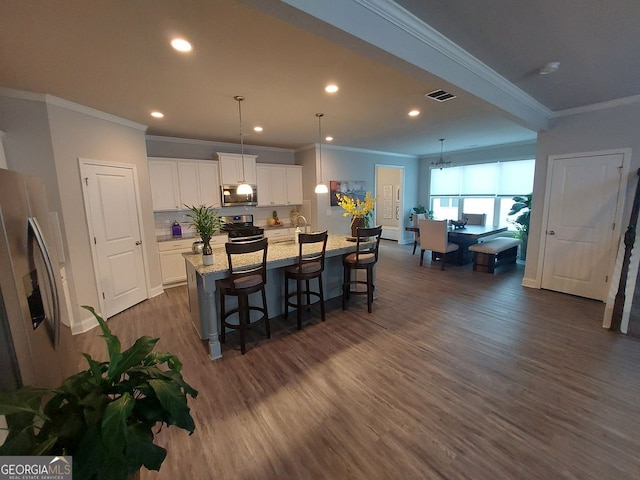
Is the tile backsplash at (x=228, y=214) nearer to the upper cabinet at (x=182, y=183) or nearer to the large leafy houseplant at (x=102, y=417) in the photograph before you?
the upper cabinet at (x=182, y=183)

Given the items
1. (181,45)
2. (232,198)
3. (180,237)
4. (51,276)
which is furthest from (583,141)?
(180,237)

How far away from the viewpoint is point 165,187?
4.76 metres

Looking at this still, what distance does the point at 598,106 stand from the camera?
11.9 feet

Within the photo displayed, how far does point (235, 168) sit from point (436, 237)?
4323 mm

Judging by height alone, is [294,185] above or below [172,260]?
above

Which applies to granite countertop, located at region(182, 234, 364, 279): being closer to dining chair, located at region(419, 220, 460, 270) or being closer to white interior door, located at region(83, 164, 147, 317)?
white interior door, located at region(83, 164, 147, 317)

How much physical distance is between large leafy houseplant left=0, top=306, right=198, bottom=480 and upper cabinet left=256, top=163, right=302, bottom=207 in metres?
5.03

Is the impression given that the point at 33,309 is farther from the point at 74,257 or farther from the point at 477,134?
the point at 477,134

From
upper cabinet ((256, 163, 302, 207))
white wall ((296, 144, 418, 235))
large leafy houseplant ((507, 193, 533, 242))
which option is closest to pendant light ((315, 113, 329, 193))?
white wall ((296, 144, 418, 235))

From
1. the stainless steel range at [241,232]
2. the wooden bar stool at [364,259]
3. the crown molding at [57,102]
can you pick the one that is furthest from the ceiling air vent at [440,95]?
the crown molding at [57,102]

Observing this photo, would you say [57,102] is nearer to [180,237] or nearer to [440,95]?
[180,237]

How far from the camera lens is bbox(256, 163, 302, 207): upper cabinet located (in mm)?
5879

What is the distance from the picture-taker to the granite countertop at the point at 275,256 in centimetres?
268

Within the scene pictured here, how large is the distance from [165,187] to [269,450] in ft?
14.7
